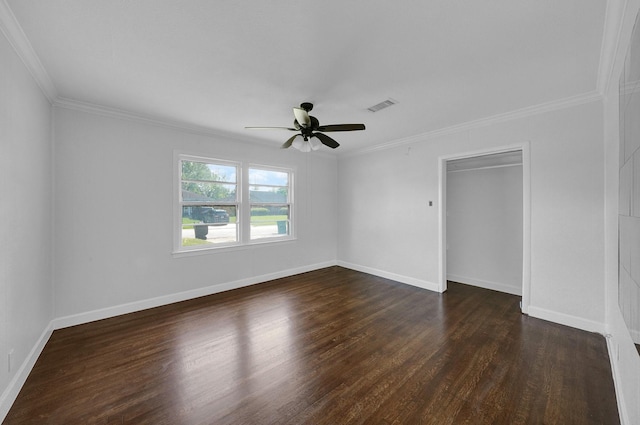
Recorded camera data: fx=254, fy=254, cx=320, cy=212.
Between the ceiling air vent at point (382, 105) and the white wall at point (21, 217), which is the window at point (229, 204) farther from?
the ceiling air vent at point (382, 105)

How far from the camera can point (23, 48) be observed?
198 cm

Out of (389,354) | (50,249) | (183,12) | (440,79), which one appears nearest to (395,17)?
(440,79)

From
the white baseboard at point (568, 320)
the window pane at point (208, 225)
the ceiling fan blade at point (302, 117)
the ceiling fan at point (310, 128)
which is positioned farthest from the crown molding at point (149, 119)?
the white baseboard at point (568, 320)

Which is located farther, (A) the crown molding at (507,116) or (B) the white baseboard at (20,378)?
(A) the crown molding at (507,116)

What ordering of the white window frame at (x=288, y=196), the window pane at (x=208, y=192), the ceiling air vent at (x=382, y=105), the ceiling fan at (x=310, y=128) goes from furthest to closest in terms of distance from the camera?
the white window frame at (x=288, y=196) → the window pane at (x=208, y=192) → the ceiling air vent at (x=382, y=105) → the ceiling fan at (x=310, y=128)

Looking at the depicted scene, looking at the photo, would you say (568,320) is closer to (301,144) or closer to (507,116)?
(507,116)

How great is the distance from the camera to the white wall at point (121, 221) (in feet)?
10.1

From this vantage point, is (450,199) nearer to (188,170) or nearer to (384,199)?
(384,199)

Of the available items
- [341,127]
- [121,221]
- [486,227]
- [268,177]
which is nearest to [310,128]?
[341,127]

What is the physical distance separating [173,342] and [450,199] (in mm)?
4932

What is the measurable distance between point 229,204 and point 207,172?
64cm

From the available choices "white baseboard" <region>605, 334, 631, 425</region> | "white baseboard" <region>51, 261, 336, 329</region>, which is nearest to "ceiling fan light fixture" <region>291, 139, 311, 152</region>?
"white baseboard" <region>51, 261, 336, 329</region>

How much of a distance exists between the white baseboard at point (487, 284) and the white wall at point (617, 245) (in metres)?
1.33

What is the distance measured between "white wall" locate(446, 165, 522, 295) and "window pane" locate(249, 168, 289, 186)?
10.7 feet
